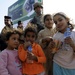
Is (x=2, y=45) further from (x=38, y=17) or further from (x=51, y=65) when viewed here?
(x=51, y=65)

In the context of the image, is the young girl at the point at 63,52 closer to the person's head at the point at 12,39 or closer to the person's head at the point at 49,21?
the person's head at the point at 12,39

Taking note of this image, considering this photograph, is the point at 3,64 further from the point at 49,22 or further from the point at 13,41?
the point at 49,22

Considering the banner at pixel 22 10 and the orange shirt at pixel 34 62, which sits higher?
the banner at pixel 22 10

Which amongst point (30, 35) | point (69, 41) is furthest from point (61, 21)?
point (30, 35)

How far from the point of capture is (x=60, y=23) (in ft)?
10.4

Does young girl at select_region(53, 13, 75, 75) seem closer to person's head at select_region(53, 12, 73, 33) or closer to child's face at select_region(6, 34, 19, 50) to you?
person's head at select_region(53, 12, 73, 33)

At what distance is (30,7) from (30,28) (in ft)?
32.4

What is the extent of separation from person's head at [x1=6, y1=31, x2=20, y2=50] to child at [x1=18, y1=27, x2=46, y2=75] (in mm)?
97

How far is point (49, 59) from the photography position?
338 cm

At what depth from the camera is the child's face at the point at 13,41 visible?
327 centimetres

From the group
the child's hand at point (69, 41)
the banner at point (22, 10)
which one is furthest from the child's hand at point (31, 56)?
the banner at point (22, 10)

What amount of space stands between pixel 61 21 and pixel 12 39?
2.61 ft

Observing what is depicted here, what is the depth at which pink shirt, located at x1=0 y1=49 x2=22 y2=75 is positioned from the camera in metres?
3.04

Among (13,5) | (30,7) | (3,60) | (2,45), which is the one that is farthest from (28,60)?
(13,5)
